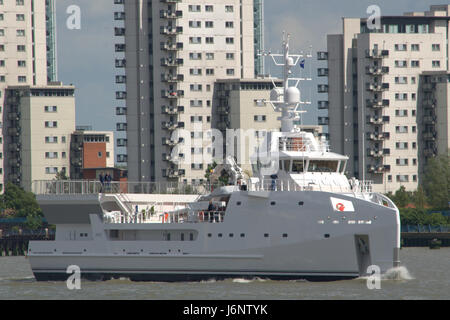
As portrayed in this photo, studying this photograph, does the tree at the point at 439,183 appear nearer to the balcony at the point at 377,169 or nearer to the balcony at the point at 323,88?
the balcony at the point at 377,169

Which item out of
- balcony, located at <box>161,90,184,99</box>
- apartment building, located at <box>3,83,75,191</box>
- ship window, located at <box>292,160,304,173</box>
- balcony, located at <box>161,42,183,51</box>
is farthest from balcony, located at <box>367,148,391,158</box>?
ship window, located at <box>292,160,304,173</box>

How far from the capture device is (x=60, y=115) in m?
117

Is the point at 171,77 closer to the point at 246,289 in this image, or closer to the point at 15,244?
the point at 15,244

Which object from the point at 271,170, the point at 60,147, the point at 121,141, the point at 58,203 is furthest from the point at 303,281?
the point at 60,147

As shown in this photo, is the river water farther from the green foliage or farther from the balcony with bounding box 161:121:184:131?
the balcony with bounding box 161:121:184:131

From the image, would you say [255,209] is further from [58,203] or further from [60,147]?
[60,147]

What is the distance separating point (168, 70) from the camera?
107312mm

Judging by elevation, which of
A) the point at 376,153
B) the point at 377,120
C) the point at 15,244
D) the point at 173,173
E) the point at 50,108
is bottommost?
the point at 15,244

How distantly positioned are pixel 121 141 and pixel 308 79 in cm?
6536

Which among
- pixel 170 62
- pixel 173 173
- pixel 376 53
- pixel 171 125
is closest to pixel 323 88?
pixel 376 53

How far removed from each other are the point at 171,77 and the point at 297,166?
62807mm

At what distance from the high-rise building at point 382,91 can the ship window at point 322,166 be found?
191 feet

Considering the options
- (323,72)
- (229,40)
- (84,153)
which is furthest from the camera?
(84,153)

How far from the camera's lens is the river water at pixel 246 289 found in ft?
133
